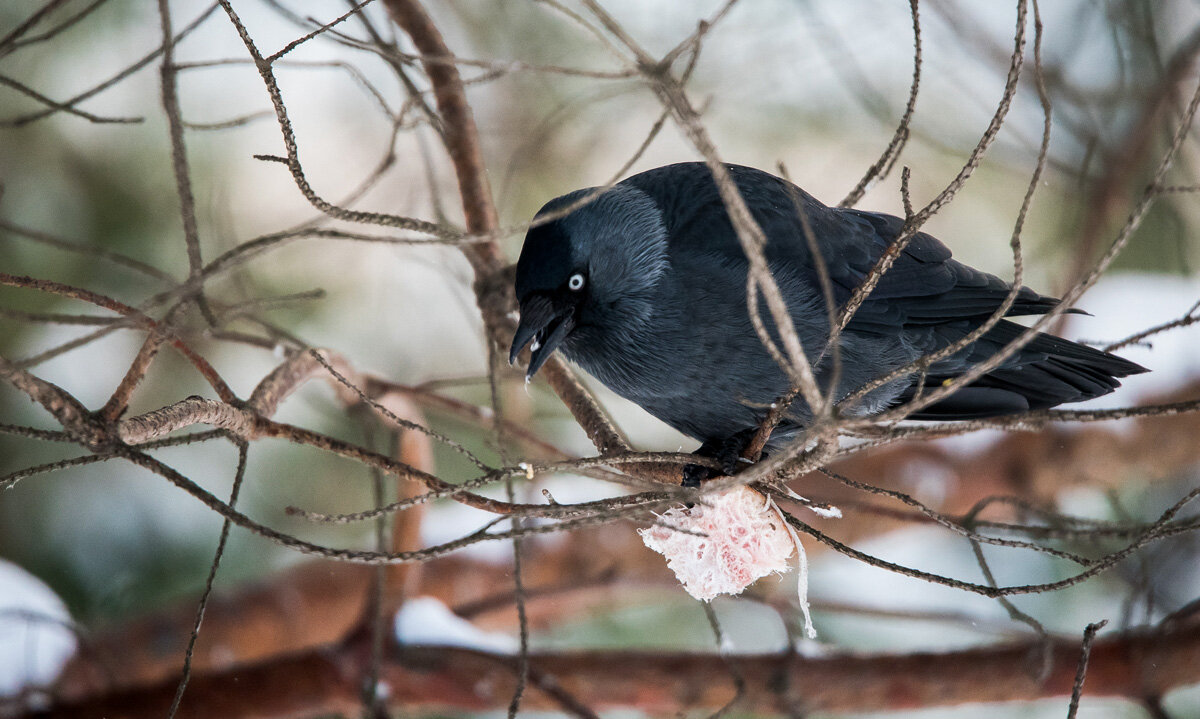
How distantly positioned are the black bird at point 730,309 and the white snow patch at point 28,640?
2235mm

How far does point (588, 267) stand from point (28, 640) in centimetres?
A: 256

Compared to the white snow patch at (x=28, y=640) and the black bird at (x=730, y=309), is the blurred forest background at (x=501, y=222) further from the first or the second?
the black bird at (x=730, y=309)

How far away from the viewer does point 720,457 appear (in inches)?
95.1

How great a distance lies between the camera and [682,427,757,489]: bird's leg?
2.20 m

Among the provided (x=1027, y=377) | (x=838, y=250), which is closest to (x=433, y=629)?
(x=838, y=250)

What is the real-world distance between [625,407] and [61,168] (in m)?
3.09

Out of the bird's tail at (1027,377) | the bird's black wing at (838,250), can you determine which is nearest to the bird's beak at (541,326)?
the bird's black wing at (838,250)

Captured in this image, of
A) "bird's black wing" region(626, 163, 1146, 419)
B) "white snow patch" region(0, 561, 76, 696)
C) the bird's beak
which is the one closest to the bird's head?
the bird's beak

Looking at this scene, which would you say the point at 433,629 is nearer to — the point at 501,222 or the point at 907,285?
the point at 501,222

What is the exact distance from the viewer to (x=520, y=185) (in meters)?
4.43

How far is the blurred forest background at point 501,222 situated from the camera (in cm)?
394

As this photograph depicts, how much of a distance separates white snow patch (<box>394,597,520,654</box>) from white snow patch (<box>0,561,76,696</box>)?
3.91 feet

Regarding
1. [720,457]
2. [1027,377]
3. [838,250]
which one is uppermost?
[838,250]

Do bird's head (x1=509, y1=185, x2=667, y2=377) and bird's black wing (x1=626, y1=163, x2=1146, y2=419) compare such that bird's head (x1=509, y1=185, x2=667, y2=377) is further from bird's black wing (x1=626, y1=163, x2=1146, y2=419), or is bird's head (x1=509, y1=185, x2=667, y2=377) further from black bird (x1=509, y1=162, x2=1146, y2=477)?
bird's black wing (x1=626, y1=163, x2=1146, y2=419)
